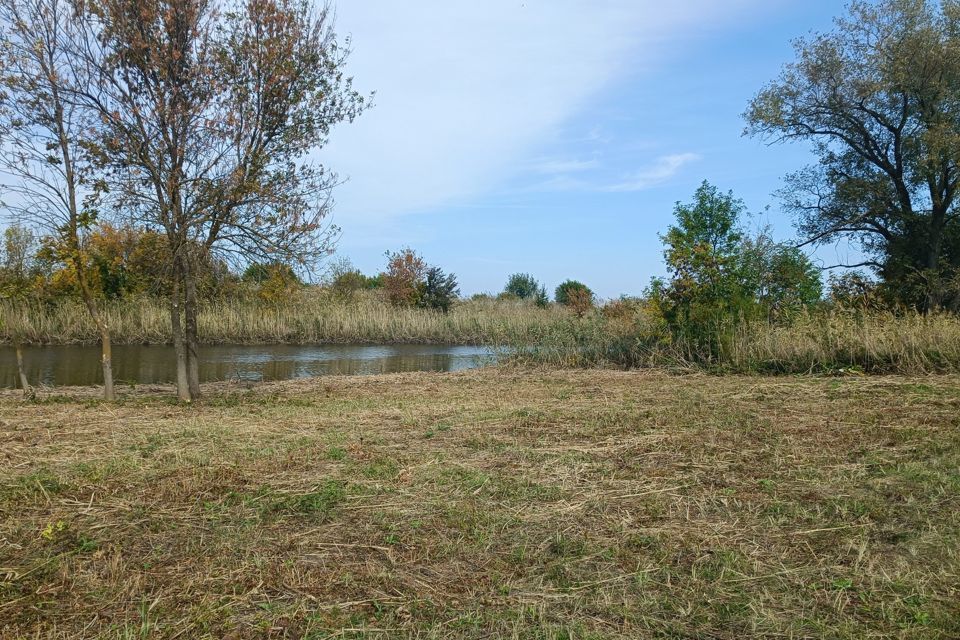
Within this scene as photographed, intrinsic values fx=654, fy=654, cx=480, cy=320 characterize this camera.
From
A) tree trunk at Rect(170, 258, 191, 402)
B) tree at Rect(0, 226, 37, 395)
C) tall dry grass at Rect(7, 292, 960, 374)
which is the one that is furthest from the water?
tree trunk at Rect(170, 258, 191, 402)

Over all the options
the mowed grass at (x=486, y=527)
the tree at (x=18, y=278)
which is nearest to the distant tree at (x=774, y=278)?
the mowed grass at (x=486, y=527)

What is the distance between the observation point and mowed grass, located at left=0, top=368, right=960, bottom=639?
9.40 feet

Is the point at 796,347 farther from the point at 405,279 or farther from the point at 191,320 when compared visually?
the point at 405,279

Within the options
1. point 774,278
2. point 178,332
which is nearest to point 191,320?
point 178,332

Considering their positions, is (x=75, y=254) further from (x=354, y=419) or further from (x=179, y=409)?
(x=354, y=419)

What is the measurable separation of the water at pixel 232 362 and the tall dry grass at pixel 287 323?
0.77m

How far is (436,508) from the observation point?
408 cm

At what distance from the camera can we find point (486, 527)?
3801 mm

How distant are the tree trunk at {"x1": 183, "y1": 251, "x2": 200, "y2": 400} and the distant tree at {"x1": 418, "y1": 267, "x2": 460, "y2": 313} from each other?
2137 cm

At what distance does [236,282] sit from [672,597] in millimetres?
8686

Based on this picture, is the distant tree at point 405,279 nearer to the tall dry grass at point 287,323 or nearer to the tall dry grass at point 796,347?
the tall dry grass at point 287,323

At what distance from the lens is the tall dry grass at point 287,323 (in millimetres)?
21172

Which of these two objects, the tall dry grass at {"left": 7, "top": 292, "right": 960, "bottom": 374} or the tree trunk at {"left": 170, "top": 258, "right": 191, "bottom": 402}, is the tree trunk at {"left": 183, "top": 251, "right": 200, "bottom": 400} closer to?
the tree trunk at {"left": 170, "top": 258, "right": 191, "bottom": 402}

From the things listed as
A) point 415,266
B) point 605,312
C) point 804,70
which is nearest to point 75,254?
point 605,312
